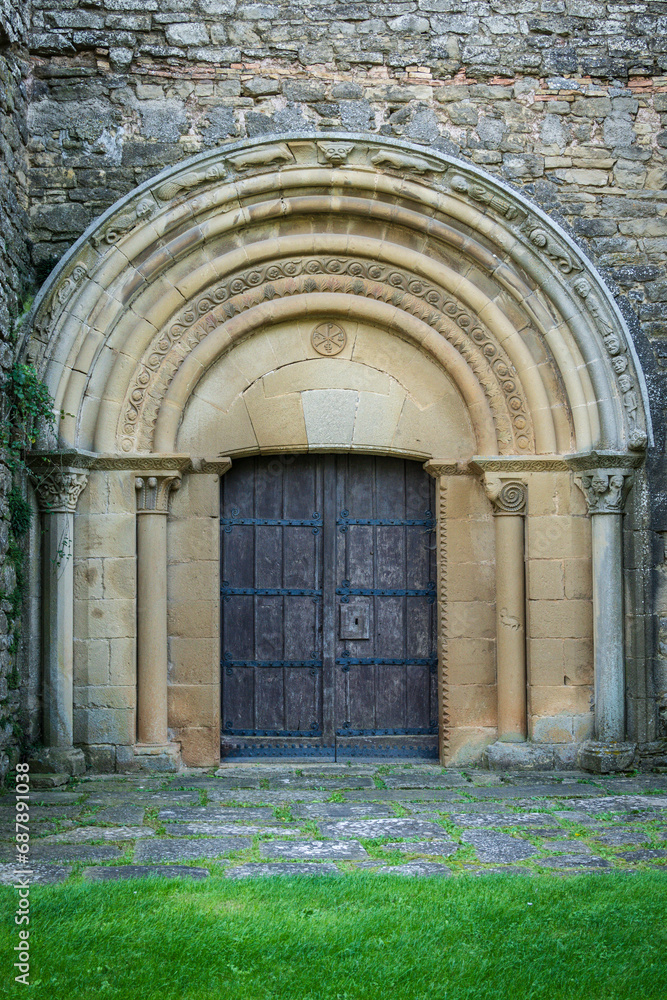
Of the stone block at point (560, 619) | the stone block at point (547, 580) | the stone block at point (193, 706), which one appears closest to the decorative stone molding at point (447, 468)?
the stone block at point (547, 580)

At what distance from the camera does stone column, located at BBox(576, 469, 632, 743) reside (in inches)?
236

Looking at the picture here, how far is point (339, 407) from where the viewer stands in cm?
638

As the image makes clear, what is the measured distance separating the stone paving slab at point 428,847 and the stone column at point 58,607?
7.90ft

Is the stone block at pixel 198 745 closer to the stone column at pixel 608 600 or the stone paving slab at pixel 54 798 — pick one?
the stone paving slab at pixel 54 798

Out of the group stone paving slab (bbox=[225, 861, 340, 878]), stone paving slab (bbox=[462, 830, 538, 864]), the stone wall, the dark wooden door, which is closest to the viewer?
stone paving slab (bbox=[225, 861, 340, 878])

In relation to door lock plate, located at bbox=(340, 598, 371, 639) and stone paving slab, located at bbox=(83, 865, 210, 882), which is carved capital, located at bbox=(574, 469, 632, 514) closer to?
door lock plate, located at bbox=(340, 598, 371, 639)

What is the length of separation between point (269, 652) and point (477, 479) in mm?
1848

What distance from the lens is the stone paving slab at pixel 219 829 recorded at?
4512mm

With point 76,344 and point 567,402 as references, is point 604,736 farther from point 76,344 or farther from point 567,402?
point 76,344

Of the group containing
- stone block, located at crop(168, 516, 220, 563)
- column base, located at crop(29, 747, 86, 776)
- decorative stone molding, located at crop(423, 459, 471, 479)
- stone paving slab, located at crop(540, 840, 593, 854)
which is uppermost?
decorative stone molding, located at crop(423, 459, 471, 479)

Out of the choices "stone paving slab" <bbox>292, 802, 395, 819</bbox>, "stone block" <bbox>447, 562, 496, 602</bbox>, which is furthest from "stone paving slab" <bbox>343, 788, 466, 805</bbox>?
"stone block" <bbox>447, 562, 496, 602</bbox>

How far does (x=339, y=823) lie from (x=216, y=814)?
0.67 m

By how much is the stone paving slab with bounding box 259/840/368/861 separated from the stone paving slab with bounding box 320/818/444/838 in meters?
0.15

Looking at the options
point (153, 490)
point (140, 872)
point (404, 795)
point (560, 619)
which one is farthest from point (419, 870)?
point (153, 490)
